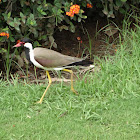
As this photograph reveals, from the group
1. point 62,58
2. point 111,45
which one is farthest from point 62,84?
point 111,45

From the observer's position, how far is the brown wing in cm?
477

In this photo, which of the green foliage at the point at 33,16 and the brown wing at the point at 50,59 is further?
the green foliage at the point at 33,16

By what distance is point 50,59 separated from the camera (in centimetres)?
486

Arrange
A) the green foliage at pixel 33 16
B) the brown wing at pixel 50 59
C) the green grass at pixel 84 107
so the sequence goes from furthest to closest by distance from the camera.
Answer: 1. the green foliage at pixel 33 16
2. the brown wing at pixel 50 59
3. the green grass at pixel 84 107

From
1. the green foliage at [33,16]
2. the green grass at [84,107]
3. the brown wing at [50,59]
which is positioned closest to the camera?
the green grass at [84,107]

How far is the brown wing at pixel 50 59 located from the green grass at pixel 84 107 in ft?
1.54

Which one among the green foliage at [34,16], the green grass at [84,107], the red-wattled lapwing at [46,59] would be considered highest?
the green foliage at [34,16]

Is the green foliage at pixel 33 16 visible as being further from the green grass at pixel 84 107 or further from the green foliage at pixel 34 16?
the green grass at pixel 84 107

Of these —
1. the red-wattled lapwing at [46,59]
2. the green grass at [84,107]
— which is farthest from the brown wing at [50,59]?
the green grass at [84,107]

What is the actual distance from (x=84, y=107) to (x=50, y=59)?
86cm

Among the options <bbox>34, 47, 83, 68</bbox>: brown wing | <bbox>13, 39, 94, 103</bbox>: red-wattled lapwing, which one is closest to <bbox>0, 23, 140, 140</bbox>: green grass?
<bbox>13, 39, 94, 103</bbox>: red-wattled lapwing

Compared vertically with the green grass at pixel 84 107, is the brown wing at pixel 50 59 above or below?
above

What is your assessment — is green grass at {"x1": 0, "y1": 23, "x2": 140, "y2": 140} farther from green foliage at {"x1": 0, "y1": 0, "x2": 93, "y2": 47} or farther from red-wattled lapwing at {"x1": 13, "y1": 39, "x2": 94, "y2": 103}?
green foliage at {"x1": 0, "y1": 0, "x2": 93, "y2": 47}

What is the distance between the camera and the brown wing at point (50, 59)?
4773 mm
